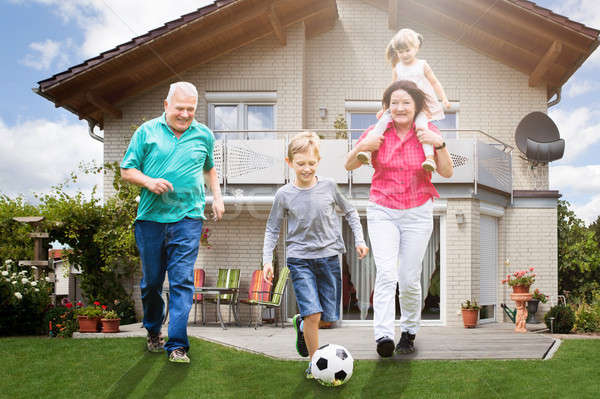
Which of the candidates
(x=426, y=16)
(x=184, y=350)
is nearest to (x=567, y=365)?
(x=184, y=350)

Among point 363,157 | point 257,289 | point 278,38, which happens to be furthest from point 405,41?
point 278,38

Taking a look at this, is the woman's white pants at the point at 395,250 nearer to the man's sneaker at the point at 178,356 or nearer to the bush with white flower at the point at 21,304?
the man's sneaker at the point at 178,356

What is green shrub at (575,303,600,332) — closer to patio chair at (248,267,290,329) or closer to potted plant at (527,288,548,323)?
potted plant at (527,288,548,323)

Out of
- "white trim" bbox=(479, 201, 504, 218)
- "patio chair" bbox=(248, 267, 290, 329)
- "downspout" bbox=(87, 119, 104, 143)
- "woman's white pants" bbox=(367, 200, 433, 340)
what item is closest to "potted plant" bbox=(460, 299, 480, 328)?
"white trim" bbox=(479, 201, 504, 218)

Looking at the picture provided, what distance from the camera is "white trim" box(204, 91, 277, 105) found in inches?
455

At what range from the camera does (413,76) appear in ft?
12.5

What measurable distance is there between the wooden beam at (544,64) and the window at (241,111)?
16.3 ft

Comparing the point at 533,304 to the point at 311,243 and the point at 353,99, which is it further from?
the point at 311,243

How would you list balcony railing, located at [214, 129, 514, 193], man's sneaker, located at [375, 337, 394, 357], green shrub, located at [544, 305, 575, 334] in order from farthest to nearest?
1. green shrub, located at [544, 305, 575, 334]
2. balcony railing, located at [214, 129, 514, 193]
3. man's sneaker, located at [375, 337, 394, 357]

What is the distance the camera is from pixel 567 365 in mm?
4621

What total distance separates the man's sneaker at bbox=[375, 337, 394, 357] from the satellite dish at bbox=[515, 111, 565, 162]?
26.9 ft

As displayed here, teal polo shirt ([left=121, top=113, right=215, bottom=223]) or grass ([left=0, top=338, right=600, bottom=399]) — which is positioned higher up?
teal polo shirt ([left=121, top=113, right=215, bottom=223])

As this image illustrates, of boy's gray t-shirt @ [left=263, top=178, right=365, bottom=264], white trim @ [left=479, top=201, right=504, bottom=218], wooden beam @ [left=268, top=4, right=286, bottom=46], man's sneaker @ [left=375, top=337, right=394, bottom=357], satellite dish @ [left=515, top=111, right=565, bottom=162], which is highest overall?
wooden beam @ [left=268, top=4, right=286, bottom=46]

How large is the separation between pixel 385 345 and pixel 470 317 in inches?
233
